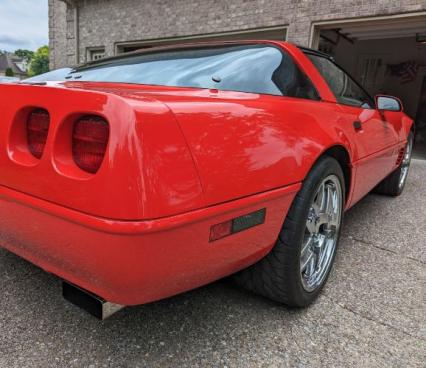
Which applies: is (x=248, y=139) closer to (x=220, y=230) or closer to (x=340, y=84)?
(x=220, y=230)

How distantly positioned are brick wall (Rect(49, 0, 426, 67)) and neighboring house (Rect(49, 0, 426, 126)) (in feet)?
0.05

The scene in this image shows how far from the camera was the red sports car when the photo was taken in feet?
3.57

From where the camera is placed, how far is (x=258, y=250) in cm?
157

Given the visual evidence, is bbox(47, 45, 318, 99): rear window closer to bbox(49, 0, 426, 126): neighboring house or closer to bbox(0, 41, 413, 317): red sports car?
bbox(0, 41, 413, 317): red sports car

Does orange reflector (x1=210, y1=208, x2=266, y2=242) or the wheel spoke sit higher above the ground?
orange reflector (x1=210, y1=208, x2=266, y2=242)

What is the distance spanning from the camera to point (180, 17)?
9.35m

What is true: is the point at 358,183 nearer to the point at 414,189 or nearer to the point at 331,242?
the point at 331,242

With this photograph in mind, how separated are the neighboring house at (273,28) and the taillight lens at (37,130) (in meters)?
6.91

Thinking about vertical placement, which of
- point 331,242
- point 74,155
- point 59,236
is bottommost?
point 331,242

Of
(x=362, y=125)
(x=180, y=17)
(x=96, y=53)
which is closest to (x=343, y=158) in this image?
(x=362, y=125)

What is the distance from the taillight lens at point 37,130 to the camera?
4.27 ft

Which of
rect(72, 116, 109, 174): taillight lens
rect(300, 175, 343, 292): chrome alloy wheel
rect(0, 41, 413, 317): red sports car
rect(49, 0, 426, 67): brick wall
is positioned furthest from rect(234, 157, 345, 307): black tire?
rect(49, 0, 426, 67): brick wall

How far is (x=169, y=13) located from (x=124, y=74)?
8387mm

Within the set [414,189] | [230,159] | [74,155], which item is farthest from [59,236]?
[414,189]
